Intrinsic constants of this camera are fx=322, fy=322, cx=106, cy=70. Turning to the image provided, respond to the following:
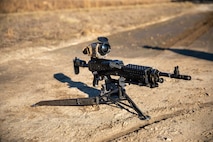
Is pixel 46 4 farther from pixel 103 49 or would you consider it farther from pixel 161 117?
pixel 161 117

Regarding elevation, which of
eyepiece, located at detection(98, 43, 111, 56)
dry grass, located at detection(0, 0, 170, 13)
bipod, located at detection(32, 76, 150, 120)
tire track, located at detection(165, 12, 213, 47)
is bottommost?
bipod, located at detection(32, 76, 150, 120)

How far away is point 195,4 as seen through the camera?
114 ft

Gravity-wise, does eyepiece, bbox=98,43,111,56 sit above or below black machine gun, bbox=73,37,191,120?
above

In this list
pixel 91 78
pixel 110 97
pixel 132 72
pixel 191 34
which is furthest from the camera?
pixel 191 34

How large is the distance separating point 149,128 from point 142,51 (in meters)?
8.00

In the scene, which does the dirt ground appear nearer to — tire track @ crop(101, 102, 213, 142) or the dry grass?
tire track @ crop(101, 102, 213, 142)

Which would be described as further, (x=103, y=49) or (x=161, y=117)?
(x=161, y=117)

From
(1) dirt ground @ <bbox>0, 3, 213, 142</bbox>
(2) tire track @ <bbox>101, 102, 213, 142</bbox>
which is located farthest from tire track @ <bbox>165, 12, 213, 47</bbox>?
(2) tire track @ <bbox>101, 102, 213, 142</bbox>

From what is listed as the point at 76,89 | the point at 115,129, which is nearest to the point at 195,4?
the point at 76,89

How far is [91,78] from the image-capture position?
11.3m

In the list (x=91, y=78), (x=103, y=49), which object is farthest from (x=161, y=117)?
(x=91, y=78)

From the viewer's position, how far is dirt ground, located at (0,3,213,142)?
7625 mm

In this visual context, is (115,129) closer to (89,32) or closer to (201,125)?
(201,125)

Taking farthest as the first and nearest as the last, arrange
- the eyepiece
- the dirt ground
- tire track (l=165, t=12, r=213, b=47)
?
1. tire track (l=165, t=12, r=213, b=47)
2. the eyepiece
3. the dirt ground
